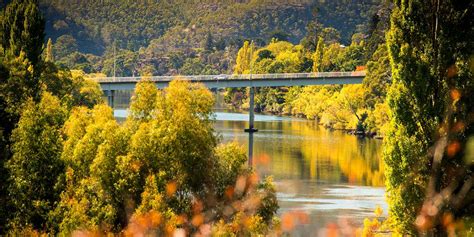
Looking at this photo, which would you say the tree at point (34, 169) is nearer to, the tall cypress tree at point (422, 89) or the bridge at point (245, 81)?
the tall cypress tree at point (422, 89)

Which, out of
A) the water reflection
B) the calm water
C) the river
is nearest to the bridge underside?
the water reflection

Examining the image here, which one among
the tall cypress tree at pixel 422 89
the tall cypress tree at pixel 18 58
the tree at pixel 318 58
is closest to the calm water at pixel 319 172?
the tall cypress tree at pixel 422 89

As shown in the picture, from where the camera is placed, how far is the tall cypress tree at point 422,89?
2438 cm

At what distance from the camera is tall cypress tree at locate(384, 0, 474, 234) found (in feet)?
80.0

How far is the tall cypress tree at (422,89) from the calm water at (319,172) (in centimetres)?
864

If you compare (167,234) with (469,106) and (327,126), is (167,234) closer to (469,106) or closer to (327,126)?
(469,106)

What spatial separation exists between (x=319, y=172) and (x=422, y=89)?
105 feet

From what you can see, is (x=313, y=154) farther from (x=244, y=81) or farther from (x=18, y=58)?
(x=244, y=81)

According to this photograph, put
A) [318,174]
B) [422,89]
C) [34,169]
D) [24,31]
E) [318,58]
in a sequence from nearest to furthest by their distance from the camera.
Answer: [422,89] → [34,169] → [24,31] → [318,174] → [318,58]

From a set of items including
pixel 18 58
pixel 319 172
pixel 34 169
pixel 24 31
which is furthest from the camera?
pixel 319 172

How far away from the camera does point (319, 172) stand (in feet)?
185

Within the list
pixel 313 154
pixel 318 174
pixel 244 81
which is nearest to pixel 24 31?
pixel 318 174

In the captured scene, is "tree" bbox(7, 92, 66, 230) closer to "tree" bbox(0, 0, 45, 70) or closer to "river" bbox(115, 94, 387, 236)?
"river" bbox(115, 94, 387, 236)

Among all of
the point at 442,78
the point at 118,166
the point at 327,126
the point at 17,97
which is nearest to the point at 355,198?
the point at 17,97
